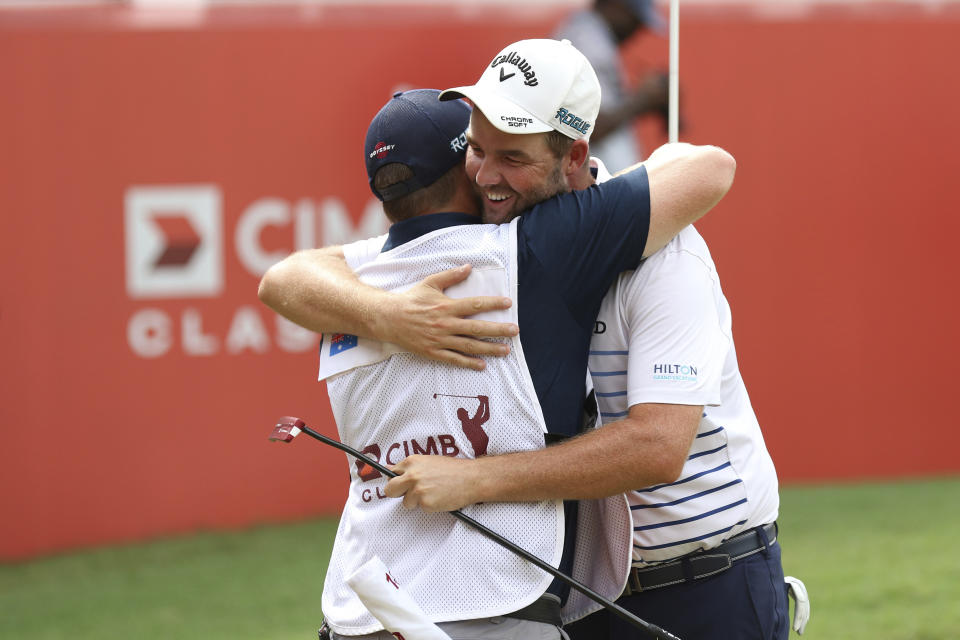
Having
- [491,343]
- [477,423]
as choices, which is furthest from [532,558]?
[491,343]

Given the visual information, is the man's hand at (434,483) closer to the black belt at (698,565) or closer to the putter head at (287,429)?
the putter head at (287,429)

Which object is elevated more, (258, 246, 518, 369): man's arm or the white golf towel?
(258, 246, 518, 369): man's arm

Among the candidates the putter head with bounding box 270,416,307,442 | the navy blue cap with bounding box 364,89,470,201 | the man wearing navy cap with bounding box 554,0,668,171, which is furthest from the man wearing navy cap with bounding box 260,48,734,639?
the man wearing navy cap with bounding box 554,0,668,171

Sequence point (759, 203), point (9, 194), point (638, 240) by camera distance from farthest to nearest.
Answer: point (759, 203)
point (9, 194)
point (638, 240)

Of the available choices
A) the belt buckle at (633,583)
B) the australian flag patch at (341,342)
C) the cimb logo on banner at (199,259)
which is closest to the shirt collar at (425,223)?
the australian flag patch at (341,342)

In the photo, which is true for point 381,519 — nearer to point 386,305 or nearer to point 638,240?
point 386,305

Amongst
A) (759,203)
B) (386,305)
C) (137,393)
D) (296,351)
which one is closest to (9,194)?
(137,393)

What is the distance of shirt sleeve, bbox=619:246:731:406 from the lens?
7.76 feet

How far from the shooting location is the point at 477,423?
2.34 m

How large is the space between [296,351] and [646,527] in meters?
4.85

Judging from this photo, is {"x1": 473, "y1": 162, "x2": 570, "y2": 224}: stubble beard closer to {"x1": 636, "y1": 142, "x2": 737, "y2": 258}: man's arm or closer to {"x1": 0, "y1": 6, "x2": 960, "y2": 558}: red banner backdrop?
{"x1": 636, "y1": 142, "x2": 737, "y2": 258}: man's arm

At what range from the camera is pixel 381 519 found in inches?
94.2

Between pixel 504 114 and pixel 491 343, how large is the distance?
0.45 meters

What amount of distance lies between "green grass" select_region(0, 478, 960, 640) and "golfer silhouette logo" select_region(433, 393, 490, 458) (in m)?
3.35
